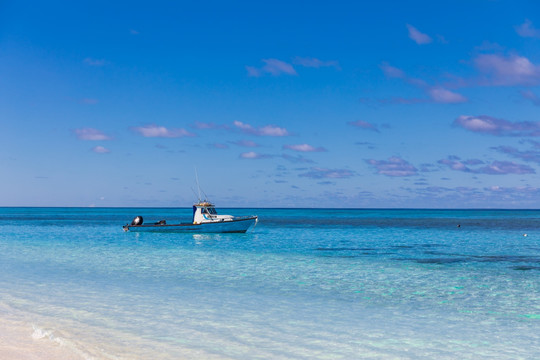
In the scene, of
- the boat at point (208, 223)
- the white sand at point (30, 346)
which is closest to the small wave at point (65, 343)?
the white sand at point (30, 346)

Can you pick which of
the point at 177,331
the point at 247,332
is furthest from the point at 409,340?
the point at 177,331

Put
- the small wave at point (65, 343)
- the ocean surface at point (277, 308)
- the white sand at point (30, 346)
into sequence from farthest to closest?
the ocean surface at point (277, 308) → the small wave at point (65, 343) → the white sand at point (30, 346)

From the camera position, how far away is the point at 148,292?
14844 millimetres

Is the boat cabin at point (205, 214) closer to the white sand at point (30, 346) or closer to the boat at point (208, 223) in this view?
the boat at point (208, 223)

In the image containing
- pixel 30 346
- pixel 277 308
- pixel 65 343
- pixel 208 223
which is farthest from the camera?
pixel 208 223

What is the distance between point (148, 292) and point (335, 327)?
21.9 feet

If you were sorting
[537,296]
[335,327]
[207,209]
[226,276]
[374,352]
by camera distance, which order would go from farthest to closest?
1. [207,209]
2. [226,276]
3. [537,296]
4. [335,327]
5. [374,352]

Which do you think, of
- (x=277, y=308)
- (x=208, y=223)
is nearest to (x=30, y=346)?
(x=277, y=308)

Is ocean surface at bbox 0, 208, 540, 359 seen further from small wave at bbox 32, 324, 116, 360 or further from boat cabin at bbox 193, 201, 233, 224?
boat cabin at bbox 193, 201, 233, 224

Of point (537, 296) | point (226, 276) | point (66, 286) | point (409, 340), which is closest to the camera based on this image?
point (409, 340)

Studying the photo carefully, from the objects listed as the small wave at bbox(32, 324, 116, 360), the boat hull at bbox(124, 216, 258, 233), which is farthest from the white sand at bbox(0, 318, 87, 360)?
the boat hull at bbox(124, 216, 258, 233)

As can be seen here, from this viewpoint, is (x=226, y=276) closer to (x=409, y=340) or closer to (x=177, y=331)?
(x=177, y=331)

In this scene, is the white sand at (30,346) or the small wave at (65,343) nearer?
the white sand at (30,346)

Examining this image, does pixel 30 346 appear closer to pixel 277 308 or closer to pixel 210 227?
pixel 277 308
